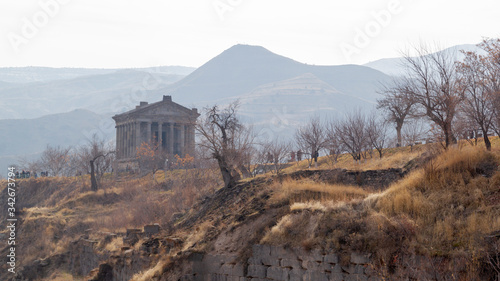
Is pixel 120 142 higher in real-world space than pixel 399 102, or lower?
lower

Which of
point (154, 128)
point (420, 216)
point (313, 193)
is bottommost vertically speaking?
point (420, 216)

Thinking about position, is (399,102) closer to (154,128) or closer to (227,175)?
(227,175)

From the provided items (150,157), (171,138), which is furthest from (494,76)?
(171,138)

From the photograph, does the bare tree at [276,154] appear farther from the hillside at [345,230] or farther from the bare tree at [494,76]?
the hillside at [345,230]

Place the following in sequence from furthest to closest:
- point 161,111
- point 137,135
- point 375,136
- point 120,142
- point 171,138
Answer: point 120,142 → point 171,138 → point 161,111 → point 137,135 → point 375,136

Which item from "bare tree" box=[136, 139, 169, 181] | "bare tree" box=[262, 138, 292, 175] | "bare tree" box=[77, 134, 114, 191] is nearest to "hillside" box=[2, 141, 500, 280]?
"bare tree" box=[262, 138, 292, 175]

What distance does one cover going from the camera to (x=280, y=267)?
1623cm

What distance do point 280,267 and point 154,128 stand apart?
78565mm

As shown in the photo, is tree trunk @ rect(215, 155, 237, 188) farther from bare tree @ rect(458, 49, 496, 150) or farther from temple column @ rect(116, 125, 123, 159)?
temple column @ rect(116, 125, 123, 159)

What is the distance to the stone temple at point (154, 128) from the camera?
89125 mm

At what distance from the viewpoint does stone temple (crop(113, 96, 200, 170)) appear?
8912 centimetres

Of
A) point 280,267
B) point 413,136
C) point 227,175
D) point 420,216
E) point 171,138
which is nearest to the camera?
point 420,216

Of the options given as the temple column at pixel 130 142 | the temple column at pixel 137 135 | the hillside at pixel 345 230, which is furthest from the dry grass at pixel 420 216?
the temple column at pixel 130 142

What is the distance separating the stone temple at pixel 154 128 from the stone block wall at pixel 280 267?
225 feet
